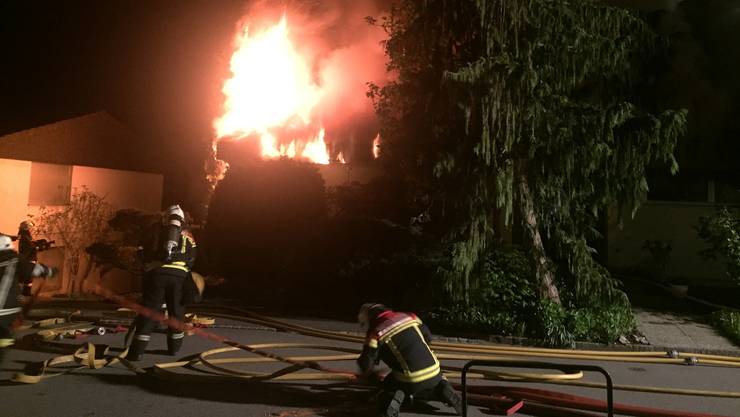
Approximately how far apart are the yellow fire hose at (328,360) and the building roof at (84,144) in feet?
18.2

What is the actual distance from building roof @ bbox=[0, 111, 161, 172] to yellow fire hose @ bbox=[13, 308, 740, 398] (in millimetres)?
5535

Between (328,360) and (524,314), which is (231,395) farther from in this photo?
(524,314)

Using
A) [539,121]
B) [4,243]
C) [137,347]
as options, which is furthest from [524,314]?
[4,243]

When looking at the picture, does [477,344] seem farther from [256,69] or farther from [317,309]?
[256,69]

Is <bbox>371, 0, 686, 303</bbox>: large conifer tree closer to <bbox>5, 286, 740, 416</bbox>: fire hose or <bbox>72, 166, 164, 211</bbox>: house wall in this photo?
<bbox>5, 286, 740, 416</bbox>: fire hose

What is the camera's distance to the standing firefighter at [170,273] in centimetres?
685

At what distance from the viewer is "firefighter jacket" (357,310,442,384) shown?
4770 mm

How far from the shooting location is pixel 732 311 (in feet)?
32.5

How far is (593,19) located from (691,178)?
29.0ft

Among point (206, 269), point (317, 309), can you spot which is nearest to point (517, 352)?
point (317, 309)

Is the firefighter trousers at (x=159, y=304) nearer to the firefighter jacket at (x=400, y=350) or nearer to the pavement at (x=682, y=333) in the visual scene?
the firefighter jacket at (x=400, y=350)

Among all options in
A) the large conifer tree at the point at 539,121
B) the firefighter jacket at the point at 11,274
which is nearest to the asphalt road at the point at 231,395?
the firefighter jacket at the point at 11,274

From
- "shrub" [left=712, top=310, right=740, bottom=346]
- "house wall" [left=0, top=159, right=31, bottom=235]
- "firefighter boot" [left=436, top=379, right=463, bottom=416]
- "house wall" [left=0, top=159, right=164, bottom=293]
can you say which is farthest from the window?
"shrub" [left=712, top=310, right=740, bottom=346]

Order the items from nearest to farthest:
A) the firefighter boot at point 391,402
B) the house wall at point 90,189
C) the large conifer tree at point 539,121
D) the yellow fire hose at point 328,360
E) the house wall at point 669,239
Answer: the firefighter boot at point 391,402 < the yellow fire hose at point 328,360 < the large conifer tree at point 539,121 < the house wall at point 90,189 < the house wall at point 669,239
